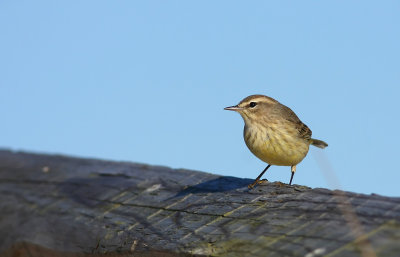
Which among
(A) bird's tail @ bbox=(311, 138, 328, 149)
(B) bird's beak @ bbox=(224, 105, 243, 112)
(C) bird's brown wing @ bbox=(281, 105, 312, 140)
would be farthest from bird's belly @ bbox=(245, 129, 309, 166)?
(A) bird's tail @ bbox=(311, 138, 328, 149)

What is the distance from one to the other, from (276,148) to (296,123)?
2.34 feet

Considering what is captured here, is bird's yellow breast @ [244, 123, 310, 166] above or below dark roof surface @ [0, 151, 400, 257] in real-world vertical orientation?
above

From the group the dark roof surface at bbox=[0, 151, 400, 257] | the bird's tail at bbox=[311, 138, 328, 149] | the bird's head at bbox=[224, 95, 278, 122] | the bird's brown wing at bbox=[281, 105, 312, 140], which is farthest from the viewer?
the bird's tail at bbox=[311, 138, 328, 149]

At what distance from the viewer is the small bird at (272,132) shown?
776 centimetres

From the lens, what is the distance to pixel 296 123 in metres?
8.38

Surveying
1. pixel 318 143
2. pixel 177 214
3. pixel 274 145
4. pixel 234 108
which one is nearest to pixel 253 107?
pixel 234 108

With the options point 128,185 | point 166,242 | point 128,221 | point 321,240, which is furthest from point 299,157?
point 321,240

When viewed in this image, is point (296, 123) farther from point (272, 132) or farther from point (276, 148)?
point (276, 148)

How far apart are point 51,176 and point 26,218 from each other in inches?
53.3

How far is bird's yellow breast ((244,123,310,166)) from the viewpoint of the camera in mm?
7723

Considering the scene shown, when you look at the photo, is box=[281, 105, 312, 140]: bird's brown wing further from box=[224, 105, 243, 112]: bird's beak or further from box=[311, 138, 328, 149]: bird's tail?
box=[224, 105, 243, 112]: bird's beak

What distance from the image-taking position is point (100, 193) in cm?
702

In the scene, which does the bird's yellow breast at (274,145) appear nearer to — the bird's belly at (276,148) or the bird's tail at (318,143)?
the bird's belly at (276,148)

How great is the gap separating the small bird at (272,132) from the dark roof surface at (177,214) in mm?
1053
